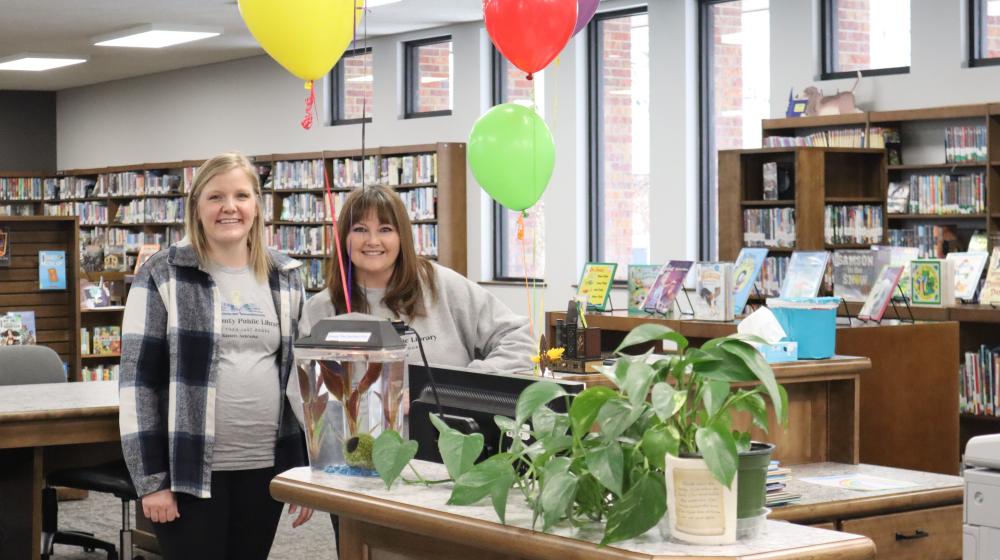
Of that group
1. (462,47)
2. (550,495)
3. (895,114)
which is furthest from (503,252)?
(550,495)

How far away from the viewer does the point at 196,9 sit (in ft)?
33.5

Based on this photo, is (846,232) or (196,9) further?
(196,9)

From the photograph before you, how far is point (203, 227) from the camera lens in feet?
10.7

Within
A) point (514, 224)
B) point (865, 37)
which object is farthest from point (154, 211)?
point (865, 37)

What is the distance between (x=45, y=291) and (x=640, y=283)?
3647 millimetres

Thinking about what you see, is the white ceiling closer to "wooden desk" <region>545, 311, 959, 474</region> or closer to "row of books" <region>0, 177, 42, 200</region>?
"row of books" <region>0, 177, 42, 200</region>

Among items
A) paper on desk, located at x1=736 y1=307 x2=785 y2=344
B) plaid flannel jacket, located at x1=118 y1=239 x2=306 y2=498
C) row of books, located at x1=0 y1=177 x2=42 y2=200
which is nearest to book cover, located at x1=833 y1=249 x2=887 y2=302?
paper on desk, located at x1=736 y1=307 x2=785 y2=344

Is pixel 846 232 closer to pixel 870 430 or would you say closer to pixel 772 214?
pixel 772 214

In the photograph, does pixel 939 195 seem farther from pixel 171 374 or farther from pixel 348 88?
pixel 348 88

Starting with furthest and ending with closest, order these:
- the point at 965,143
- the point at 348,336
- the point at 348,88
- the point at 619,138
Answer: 1. the point at 348,88
2. the point at 619,138
3. the point at 965,143
4. the point at 348,336

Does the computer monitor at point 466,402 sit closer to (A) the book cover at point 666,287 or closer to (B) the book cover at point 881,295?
(B) the book cover at point 881,295

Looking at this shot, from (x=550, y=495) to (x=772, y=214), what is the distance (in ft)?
21.5

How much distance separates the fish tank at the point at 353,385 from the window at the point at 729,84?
727 centimetres

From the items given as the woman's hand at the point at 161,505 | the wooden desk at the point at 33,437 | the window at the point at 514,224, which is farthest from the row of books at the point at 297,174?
the woman's hand at the point at 161,505
